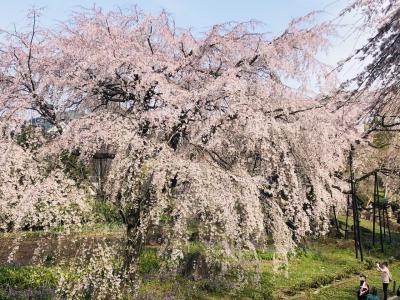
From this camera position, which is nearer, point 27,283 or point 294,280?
point 27,283

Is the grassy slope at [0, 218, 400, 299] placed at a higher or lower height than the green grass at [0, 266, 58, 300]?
lower

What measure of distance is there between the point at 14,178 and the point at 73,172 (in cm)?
154

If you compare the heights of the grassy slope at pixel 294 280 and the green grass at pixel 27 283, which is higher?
the green grass at pixel 27 283

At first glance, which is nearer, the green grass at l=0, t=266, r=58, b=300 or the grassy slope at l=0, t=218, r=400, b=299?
the green grass at l=0, t=266, r=58, b=300

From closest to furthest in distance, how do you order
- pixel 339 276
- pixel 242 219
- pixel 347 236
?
1. pixel 242 219
2. pixel 339 276
3. pixel 347 236

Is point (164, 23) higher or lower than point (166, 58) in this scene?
higher

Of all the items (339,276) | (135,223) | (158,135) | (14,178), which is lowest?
(339,276)

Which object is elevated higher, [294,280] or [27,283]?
[27,283]

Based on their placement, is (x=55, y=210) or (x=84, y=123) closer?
(x=55, y=210)

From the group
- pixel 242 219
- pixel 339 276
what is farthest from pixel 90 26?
pixel 339 276

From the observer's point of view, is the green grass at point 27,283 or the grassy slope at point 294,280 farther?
the grassy slope at point 294,280

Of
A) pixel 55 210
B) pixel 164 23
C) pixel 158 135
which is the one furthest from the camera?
pixel 164 23

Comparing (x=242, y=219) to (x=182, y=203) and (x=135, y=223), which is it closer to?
(x=182, y=203)

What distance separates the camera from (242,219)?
9.96 m
